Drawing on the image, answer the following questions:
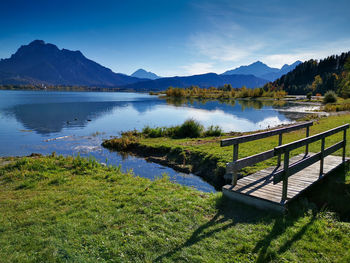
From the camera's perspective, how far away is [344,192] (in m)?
7.84

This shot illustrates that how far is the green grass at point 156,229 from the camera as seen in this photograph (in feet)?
15.4

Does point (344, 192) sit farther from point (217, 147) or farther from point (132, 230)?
Answer: point (217, 147)

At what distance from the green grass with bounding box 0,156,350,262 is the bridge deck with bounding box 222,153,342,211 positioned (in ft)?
0.93

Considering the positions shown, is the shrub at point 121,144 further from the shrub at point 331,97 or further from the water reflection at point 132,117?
the shrub at point 331,97

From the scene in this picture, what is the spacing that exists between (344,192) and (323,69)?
184766mm

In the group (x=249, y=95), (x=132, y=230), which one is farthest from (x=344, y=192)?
(x=249, y=95)

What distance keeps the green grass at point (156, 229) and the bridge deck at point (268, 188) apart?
0.93 ft

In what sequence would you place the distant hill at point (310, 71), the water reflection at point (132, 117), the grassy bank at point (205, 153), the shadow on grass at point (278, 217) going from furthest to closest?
the distant hill at point (310, 71)
the water reflection at point (132, 117)
the grassy bank at point (205, 153)
the shadow on grass at point (278, 217)

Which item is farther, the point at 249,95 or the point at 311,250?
the point at 249,95

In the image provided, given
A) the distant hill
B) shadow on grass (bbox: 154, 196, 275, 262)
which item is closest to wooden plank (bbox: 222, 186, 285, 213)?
shadow on grass (bbox: 154, 196, 275, 262)

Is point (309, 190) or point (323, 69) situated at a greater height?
point (323, 69)

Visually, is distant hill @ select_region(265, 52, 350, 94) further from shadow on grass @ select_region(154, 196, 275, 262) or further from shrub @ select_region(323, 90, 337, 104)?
shadow on grass @ select_region(154, 196, 275, 262)

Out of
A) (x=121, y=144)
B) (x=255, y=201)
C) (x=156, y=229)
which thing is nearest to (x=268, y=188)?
(x=255, y=201)

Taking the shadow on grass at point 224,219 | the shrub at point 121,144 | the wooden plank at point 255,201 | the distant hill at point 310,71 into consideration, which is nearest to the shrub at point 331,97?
the shrub at point 121,144
